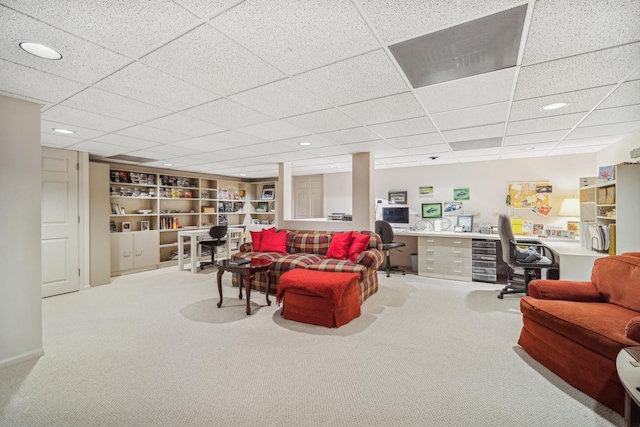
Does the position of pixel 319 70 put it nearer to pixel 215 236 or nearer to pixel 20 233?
pixel 20 233

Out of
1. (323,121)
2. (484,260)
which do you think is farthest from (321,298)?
(484,260)

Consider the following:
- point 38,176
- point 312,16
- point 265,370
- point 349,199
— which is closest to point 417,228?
point 349,199

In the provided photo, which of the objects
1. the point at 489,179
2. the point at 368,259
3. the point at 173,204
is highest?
the point at 489,179

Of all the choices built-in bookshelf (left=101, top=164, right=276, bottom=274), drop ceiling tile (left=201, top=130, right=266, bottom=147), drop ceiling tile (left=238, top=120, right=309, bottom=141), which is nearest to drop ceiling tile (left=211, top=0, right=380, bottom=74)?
drop ceiling tile (left=238, top=120, right=309, bottom=141)

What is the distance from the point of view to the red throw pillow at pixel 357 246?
4.18 meters

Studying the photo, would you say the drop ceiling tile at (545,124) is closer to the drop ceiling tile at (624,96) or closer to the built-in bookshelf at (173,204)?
the drop ceiling tile at (624,96)

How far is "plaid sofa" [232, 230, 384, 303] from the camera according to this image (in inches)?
149

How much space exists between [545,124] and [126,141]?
5.40 metres

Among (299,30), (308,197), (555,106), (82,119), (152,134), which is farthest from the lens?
(308,197)

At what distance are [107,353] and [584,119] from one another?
5.25 m

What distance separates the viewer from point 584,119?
2980mm

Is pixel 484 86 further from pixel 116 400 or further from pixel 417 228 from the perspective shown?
pixel 417 228

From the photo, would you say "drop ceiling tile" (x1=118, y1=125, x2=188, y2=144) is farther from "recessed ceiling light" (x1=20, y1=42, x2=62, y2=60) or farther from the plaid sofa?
the plaid sofa

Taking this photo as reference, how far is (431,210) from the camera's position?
20.0ft
